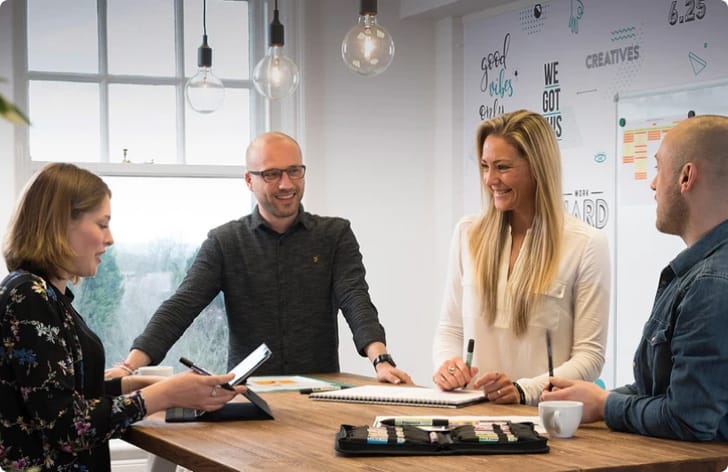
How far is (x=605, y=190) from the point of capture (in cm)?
489

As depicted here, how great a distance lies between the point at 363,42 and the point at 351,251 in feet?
2.56

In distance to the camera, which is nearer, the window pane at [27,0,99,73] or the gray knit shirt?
the gray knit shirt

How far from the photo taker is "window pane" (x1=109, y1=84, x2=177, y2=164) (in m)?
5.54

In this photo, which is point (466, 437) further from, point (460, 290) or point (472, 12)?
point (472, 12)

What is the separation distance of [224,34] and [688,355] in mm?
4178

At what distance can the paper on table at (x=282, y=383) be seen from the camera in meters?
3.11

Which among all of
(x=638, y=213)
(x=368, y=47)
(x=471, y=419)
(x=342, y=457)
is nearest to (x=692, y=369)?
(x=471, y=419)

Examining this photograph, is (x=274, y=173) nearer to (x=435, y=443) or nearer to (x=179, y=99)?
(x=435, y=443)

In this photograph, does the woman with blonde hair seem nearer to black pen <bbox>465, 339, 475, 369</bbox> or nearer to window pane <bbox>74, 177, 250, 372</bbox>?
black pen <bbox>465, 339, 475, 369</bbox>

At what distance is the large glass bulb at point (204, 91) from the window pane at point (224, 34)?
1445 mm

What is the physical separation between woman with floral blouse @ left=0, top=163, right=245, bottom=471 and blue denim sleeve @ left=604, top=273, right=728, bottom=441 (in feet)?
3.54

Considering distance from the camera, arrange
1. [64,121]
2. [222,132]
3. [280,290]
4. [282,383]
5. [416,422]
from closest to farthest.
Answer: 1. [416,422]
2. [282,383]
3. [280,290]
4. [64,121]
5. [222,132]

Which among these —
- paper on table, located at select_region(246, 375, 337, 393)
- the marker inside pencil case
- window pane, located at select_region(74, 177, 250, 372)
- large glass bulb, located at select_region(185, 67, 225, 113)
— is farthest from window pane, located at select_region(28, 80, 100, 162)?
the marker inside pencil case

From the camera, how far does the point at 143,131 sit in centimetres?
557
